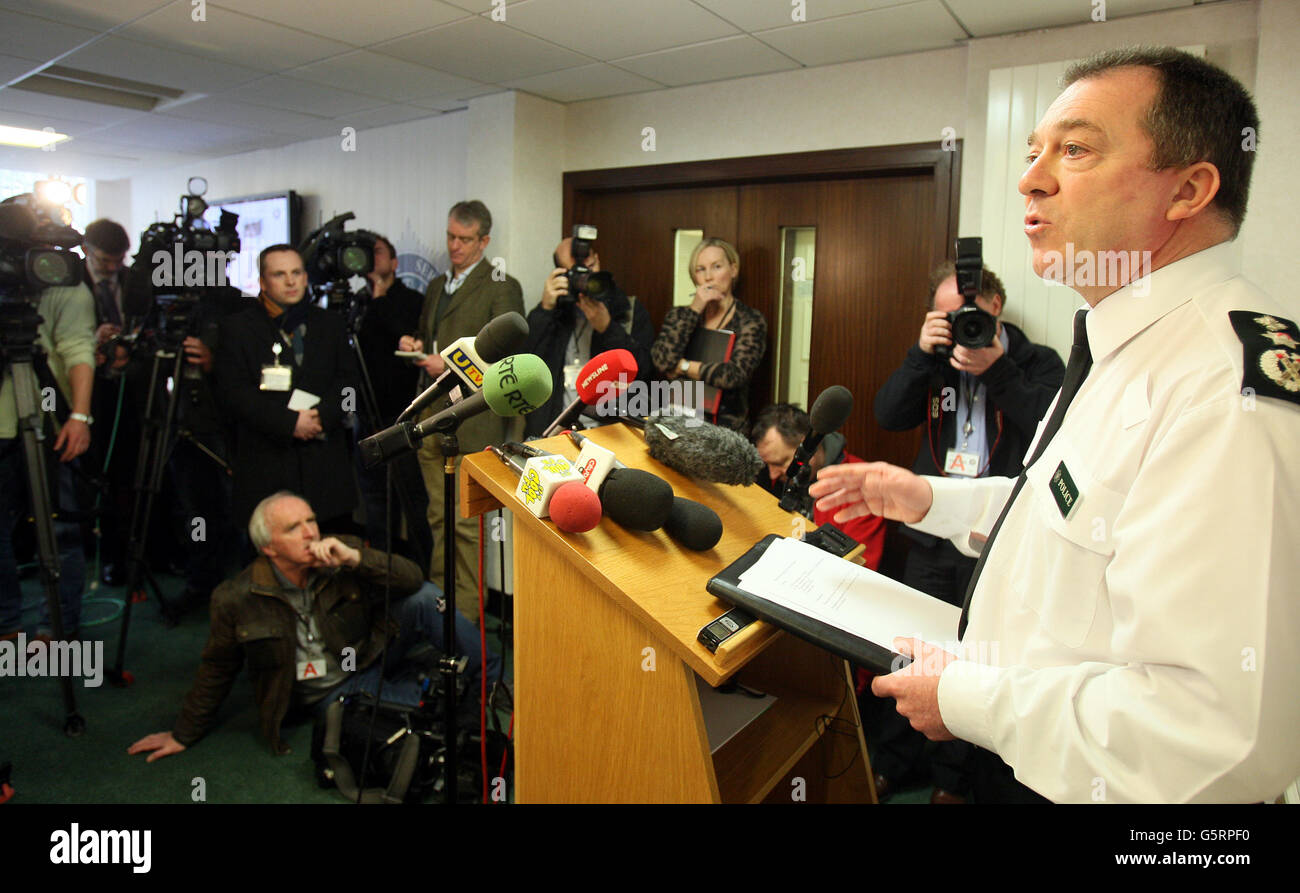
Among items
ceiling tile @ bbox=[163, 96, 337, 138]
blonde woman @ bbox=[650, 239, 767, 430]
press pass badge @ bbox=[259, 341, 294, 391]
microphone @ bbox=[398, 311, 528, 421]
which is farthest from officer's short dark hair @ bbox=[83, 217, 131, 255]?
microphone @ bbox=[398, 311, 528, 421]

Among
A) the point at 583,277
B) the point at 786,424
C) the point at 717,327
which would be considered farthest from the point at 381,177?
the point at 786,424

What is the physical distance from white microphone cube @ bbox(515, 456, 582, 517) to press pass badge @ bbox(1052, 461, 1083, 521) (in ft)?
2.10

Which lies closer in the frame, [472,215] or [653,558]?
[653,558]

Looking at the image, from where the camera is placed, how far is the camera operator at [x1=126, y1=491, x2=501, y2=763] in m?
2.50

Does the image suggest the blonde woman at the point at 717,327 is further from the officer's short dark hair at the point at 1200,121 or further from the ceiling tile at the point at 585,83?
the officer's short dark hair at the point at 1200,121

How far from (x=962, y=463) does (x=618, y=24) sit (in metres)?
1.94

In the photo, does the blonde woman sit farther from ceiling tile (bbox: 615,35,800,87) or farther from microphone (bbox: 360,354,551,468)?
microphone (bbox: 360,354,551,468)

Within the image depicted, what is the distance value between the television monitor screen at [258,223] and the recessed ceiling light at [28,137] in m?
1.02

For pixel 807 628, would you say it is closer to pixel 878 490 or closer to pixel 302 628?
pixel 878 490

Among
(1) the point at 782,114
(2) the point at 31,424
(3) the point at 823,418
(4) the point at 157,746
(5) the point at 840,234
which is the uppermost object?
(1) the point at 782,114

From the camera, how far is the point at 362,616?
265cm

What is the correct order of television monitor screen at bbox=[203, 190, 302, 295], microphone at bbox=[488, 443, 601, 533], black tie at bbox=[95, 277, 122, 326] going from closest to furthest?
microphone at bbox=[488, 443, 601, 533] < black tie at bbox=[95, 277, 122, 326] < television monitor screen at bbox=[203, 190, 302, 295]

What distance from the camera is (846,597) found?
1.12 m

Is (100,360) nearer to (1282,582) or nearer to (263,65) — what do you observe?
(263,65)
